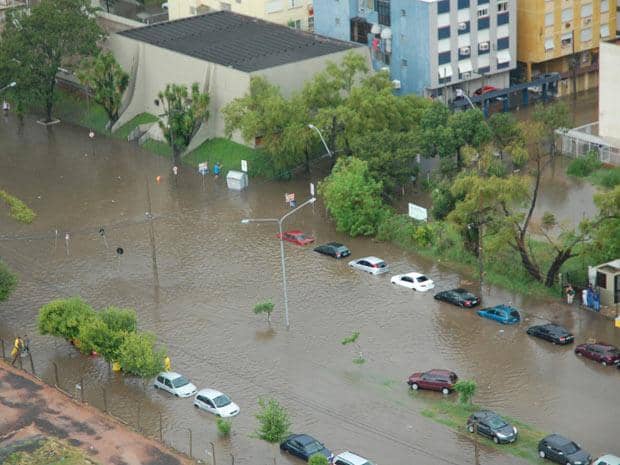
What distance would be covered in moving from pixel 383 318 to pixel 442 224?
11.1 metres

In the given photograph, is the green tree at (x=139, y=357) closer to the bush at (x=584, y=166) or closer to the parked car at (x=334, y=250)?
the parked car at (x=334, y=250)

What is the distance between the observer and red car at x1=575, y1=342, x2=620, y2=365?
254ft

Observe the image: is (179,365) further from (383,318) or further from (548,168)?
(548,168)

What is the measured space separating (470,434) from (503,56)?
178ft

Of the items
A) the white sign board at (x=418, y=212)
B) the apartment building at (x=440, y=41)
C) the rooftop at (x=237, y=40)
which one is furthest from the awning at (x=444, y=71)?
the white sign board at (x=418, y=212)

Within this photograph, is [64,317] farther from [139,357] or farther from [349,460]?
[349,460]

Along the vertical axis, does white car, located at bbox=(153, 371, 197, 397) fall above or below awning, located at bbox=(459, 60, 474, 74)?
below

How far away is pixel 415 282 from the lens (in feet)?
289

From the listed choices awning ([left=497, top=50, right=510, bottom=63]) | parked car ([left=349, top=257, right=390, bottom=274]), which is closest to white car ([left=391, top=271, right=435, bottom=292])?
parked car ([left=349, top=257, right=390, bottom=274])

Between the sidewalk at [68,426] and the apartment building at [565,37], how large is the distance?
56.4 m

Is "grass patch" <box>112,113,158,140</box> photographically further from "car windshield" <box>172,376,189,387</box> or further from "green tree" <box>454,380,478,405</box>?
"green tree" <box>454,380,478,405</box>

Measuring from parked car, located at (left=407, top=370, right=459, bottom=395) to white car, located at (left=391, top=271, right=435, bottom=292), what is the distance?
12.1 m

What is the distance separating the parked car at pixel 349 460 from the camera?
2660 inches

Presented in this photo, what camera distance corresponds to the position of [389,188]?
A: 9906 cm
